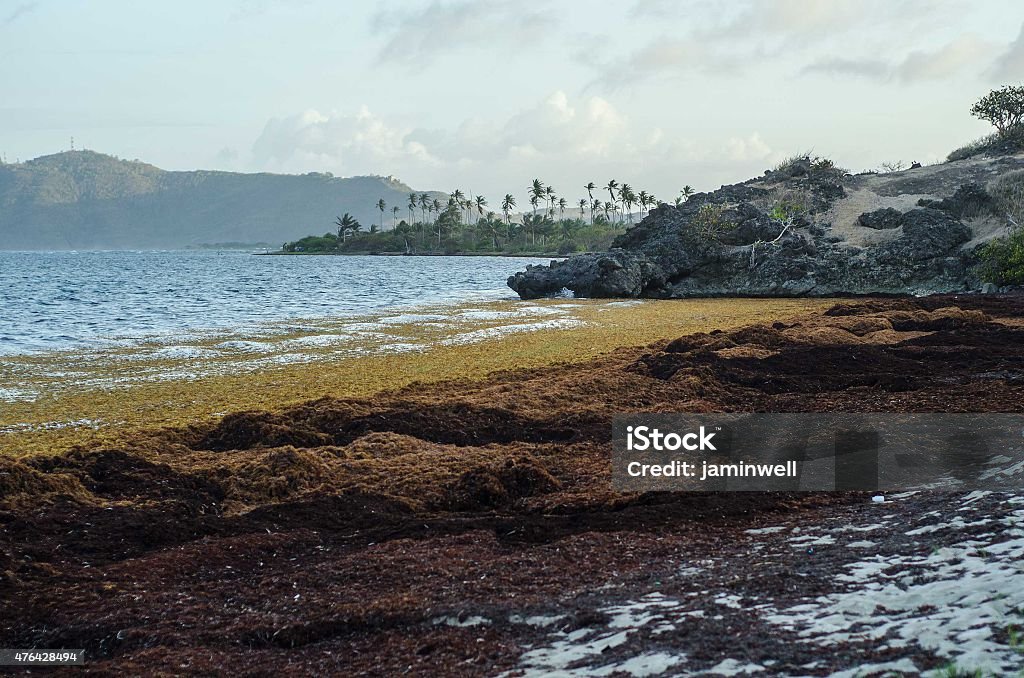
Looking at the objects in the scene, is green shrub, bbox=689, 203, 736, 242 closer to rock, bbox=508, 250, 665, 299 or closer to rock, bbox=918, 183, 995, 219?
rock, bbox=508, 250, 665, 299

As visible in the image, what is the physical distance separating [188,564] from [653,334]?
17.9m

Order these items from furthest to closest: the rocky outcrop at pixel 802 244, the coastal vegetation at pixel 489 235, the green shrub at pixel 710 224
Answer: the coastal vegetation at pixel 489 235
the green shrub at pixel 710 224
the rocky outcrop at pixel 802 244

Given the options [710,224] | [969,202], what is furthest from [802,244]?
[969,202]

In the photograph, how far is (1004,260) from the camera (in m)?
32.9

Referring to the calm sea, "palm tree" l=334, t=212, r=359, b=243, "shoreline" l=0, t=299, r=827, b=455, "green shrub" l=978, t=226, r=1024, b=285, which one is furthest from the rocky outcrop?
"palm tree" l=334, t=212, r=359, b=243

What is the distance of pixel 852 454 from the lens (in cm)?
830

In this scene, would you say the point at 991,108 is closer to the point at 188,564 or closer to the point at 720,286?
the point at 720,286

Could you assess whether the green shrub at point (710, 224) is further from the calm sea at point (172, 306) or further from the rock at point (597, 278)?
the calm sea at point (172, 306)

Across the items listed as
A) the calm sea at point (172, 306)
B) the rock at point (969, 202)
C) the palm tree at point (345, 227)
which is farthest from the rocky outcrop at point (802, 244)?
the palm tree at point (345, 227)

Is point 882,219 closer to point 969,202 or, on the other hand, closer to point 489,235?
point 969,202

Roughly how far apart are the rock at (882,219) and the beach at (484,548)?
34439 millimetres

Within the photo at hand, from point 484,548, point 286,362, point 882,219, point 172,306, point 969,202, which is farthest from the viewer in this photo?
point 882,219

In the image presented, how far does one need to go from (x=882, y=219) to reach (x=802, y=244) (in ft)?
16.5

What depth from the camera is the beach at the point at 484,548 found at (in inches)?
173
